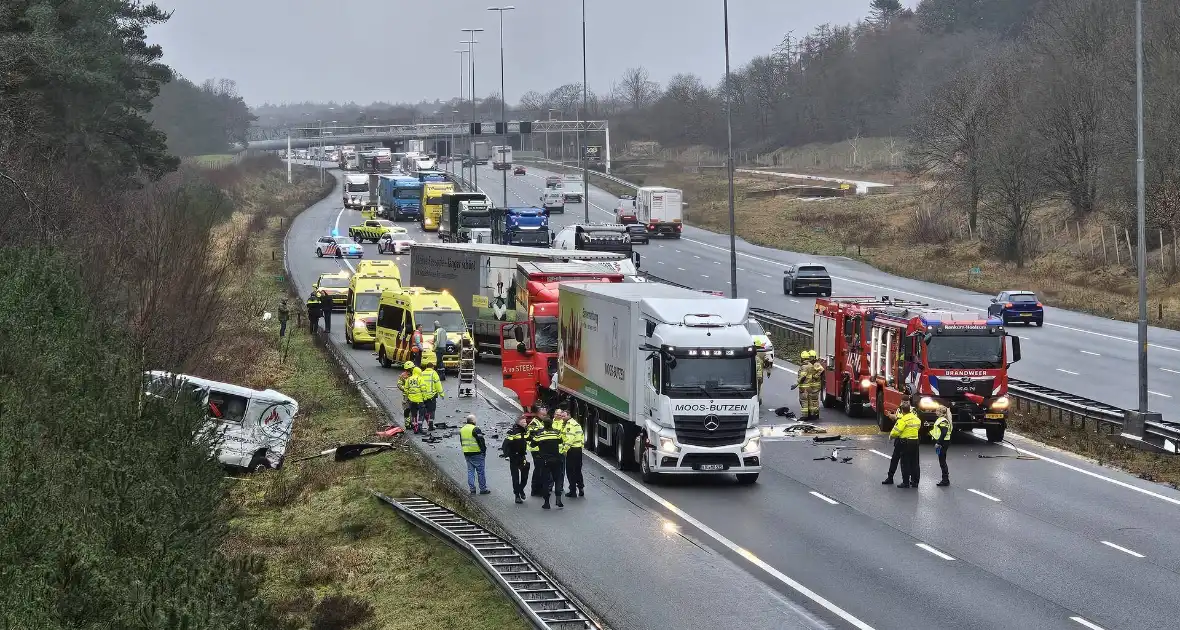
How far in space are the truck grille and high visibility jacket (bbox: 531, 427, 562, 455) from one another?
2286mm

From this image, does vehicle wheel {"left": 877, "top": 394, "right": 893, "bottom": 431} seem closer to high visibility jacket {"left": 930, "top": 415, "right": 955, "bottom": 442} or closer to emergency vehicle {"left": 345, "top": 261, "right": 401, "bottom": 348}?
high visibility jacket {"left": 930, "top": 415, "right": 955, "bottom": 442}

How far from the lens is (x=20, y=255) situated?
27641 millimetres

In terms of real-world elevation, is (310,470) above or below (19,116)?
below

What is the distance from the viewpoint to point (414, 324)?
1642 inches

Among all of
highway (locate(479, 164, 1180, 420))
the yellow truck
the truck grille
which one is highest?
the yellow truck

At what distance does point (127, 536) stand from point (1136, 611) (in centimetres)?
1115

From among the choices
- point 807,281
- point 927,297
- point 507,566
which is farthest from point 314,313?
point 507,566

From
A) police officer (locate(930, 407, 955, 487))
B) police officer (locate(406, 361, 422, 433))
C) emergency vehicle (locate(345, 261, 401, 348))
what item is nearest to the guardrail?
police officer (locate(930, 407, 955, 487))

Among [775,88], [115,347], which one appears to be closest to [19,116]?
[115,347]

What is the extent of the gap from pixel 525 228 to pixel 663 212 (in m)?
18.6

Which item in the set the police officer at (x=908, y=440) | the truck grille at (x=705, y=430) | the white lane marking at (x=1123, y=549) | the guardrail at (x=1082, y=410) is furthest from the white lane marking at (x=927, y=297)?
the white lane marking at (x=1123, y=549)

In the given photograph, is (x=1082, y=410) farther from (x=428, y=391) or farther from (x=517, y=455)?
(x=428, y=391)

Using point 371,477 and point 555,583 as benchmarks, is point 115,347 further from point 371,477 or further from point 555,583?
point 555,583

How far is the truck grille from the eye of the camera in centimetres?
2505
